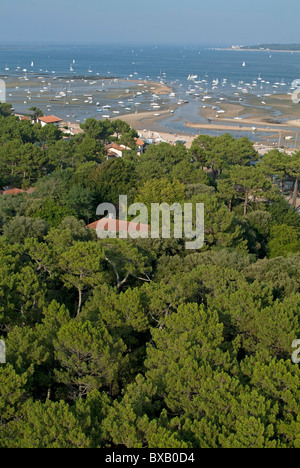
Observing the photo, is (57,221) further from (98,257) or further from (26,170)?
(26,170)

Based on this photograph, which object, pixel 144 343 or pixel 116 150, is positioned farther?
pixel 116 150

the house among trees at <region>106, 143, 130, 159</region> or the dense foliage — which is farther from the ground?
the house among trees at <region>106, 143, 130, 159</region>

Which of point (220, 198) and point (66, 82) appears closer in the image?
point (220, 198)

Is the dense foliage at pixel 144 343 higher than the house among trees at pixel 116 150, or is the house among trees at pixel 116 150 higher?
the house among trees at pixel 116 150

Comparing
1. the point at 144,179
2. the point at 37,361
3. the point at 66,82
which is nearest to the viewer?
the point at 37,361

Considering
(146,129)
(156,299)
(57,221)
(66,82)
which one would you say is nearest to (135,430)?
(156,299)

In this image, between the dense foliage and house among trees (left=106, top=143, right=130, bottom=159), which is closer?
the dense foliage

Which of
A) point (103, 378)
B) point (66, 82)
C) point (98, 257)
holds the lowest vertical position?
point (103, 378)

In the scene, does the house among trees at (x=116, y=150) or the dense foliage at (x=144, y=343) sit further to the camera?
the house among trees at (x=116, y=150)

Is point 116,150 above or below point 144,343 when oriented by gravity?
above

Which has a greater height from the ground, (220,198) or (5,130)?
(5,130)
